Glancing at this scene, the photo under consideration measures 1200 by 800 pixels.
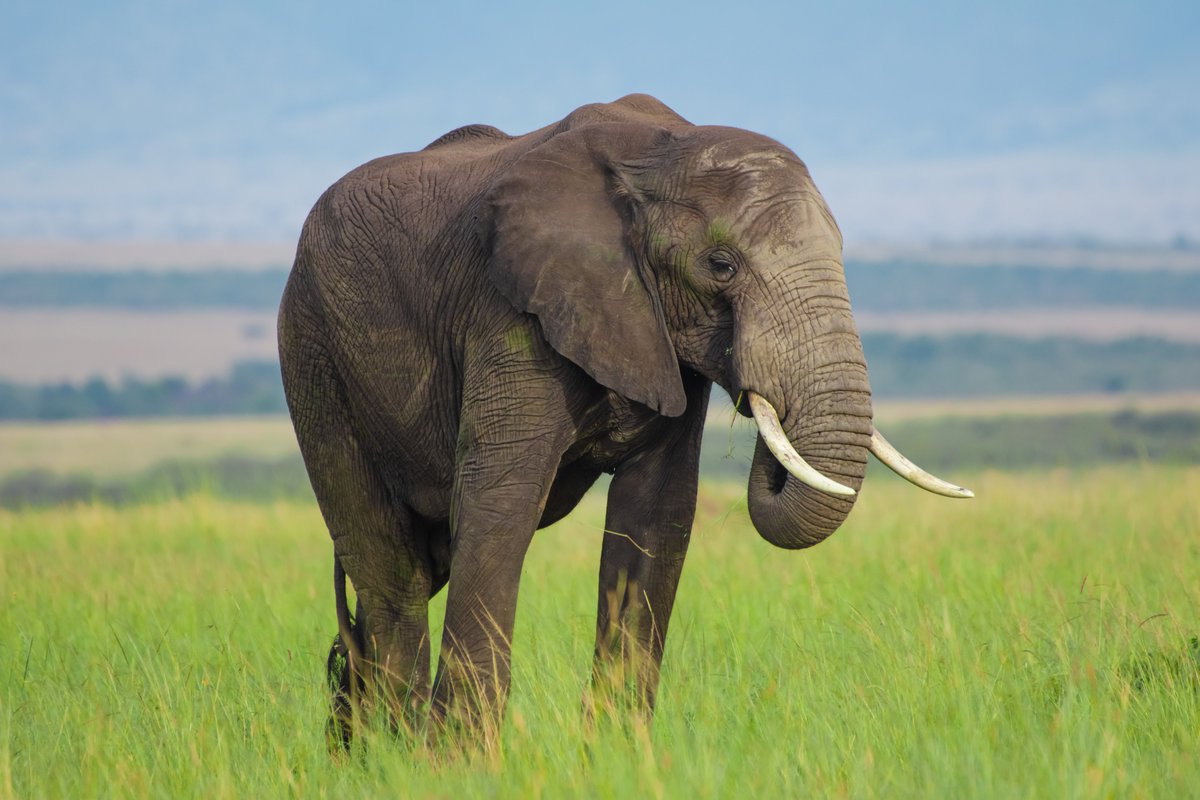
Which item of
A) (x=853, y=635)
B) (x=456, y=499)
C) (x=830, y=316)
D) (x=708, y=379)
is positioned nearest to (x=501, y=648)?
(x=456, y=499)

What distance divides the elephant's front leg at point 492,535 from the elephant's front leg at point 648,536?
0.49 metres

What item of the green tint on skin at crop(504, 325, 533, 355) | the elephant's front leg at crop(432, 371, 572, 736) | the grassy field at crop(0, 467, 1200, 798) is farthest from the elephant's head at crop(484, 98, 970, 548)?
the grassy field at crop(0, 467, 1200, 798)

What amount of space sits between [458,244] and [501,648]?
145 cm

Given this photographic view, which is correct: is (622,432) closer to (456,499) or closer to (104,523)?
(456,499)

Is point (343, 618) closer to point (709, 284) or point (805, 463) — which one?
point (709, 284)

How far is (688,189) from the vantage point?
5500 mm

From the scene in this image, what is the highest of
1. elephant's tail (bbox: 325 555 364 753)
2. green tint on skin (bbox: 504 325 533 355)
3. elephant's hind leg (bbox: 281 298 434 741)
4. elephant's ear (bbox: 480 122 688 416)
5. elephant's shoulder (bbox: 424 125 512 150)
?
elephant's shoulder (bbox: 424 125 512 150)

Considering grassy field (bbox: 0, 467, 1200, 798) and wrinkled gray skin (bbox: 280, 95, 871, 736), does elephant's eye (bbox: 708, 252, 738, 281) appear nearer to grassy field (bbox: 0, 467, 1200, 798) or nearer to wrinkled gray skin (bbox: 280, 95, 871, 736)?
wrinkled gray skin (bbox: 280, 95, 871, 736)

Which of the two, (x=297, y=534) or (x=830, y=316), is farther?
(x=297, y=534)

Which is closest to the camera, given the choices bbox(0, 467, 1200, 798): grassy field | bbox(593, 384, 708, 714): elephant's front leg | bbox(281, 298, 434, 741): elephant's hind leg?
bbox(0, 467, 1200, 798): grassy field

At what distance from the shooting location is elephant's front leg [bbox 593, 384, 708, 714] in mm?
6105

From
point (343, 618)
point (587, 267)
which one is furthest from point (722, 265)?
point (343, 618)

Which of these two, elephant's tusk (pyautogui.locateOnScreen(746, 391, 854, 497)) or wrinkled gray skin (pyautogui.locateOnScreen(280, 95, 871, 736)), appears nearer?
elephant's tusk (pyautogui.locateOnScreen(746, 391, 854, 497))

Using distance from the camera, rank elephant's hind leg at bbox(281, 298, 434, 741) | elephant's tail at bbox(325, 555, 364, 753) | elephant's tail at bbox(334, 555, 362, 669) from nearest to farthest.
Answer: elephant's hind leg at bbox(281, 298, 434, 741), elephant's tail at bbox(325, 555, 364, 753), elephant's tail at bbox(334, 555, 362, 669)
